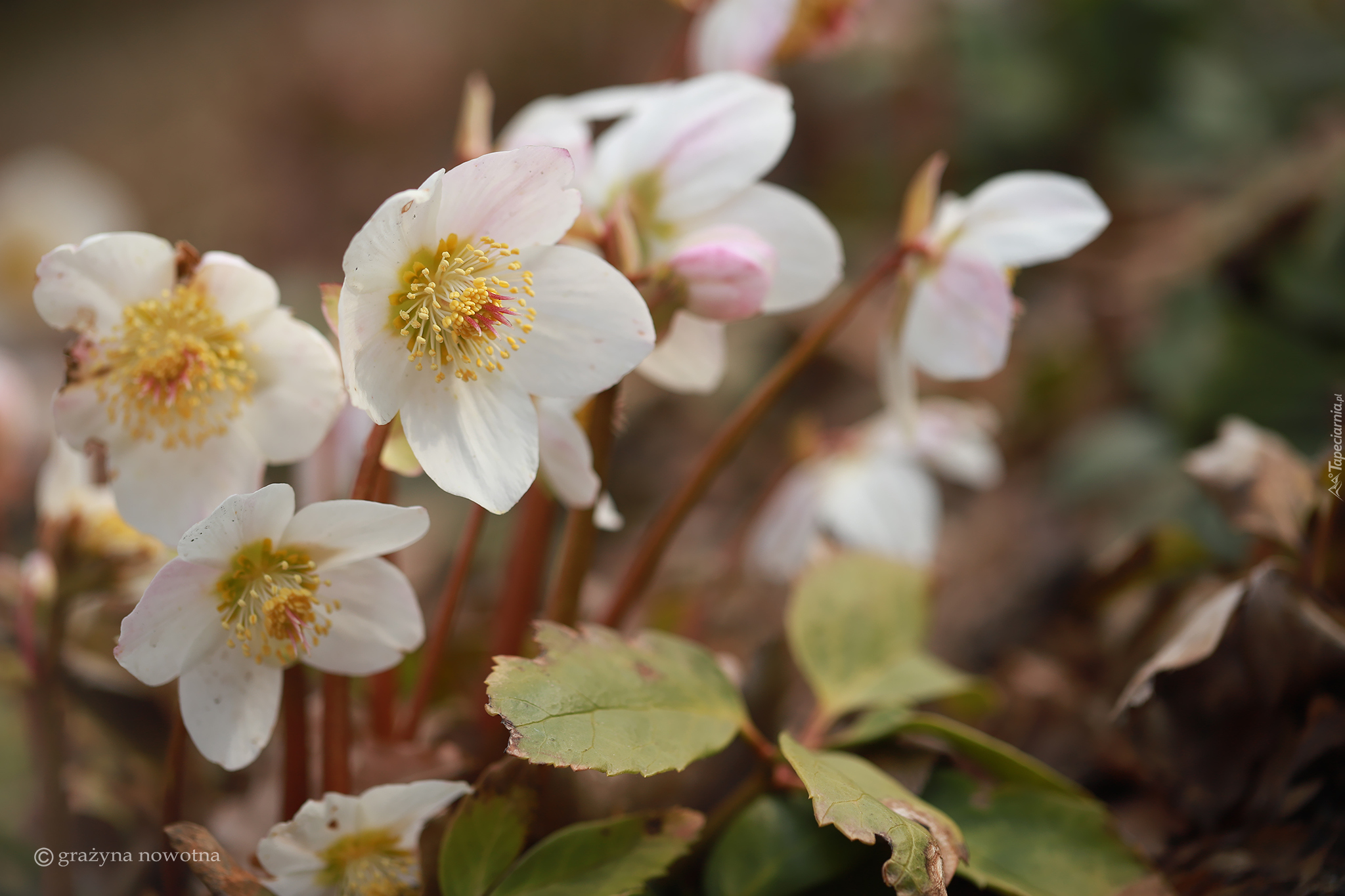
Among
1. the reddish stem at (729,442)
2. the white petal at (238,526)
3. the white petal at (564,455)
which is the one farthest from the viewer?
the reddish stem at (729,442)

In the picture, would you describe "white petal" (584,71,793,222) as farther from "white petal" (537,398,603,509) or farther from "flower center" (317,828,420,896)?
"flower center" (317,828,420,896)

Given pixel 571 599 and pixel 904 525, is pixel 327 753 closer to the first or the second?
pixel 571 599

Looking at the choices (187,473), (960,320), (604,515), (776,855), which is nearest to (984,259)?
(960,320)

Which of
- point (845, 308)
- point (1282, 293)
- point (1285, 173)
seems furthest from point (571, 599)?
point (1285, 173)

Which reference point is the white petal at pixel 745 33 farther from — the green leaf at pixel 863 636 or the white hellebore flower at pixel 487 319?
the green leaf at pixel 863 636

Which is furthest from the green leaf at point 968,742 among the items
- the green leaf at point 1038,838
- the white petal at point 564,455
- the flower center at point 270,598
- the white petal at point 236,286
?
the white petal at point 236,286

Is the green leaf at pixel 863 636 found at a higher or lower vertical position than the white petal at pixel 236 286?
lower

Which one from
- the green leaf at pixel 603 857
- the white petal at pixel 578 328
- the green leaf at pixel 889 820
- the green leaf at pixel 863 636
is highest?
the white petal at pixel 578 328

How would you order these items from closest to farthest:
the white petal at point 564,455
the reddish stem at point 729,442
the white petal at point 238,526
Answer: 1. the white petal at point 238,526
2. the white petal at point 564,455
3. the reddish stem at point 729,442
